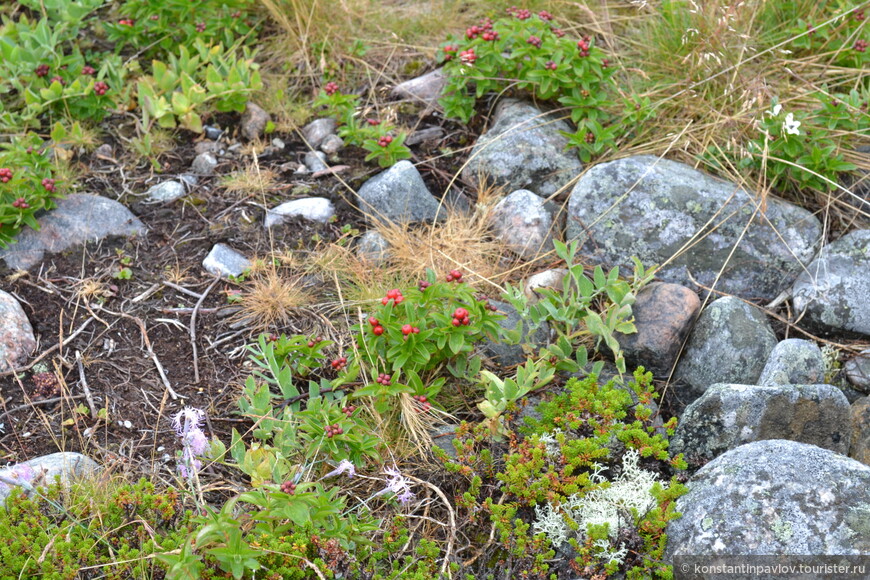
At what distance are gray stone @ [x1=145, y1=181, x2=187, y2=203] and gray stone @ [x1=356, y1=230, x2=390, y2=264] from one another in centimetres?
110

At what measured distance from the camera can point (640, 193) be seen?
408 cm

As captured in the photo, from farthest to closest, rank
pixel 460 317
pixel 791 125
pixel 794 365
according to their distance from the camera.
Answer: pixel 791 125, pixel 794 365, pixel 460 317

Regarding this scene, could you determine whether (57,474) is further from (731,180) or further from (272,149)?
(731,180)

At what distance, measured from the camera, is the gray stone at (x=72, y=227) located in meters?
4.03

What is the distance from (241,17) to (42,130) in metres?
1.47

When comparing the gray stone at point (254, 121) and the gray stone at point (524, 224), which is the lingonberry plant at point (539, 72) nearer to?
the gray stone at point (524, 224)

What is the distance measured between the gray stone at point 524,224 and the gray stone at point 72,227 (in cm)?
194

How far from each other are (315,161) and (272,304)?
1.25 m

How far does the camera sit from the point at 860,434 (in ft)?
10.1

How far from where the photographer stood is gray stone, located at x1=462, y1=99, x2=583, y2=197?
14.6 feet

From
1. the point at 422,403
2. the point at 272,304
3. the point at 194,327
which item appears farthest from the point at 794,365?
the point at 194,327

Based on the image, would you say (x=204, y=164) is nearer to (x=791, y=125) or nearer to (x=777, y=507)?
(x=791, y=125)

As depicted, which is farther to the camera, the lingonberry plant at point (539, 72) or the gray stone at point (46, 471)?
the lingonberry plant at point (539, 72)

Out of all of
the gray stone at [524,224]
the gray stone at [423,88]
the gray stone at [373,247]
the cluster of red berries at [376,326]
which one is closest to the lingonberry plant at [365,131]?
the gray stone at [423,88]
